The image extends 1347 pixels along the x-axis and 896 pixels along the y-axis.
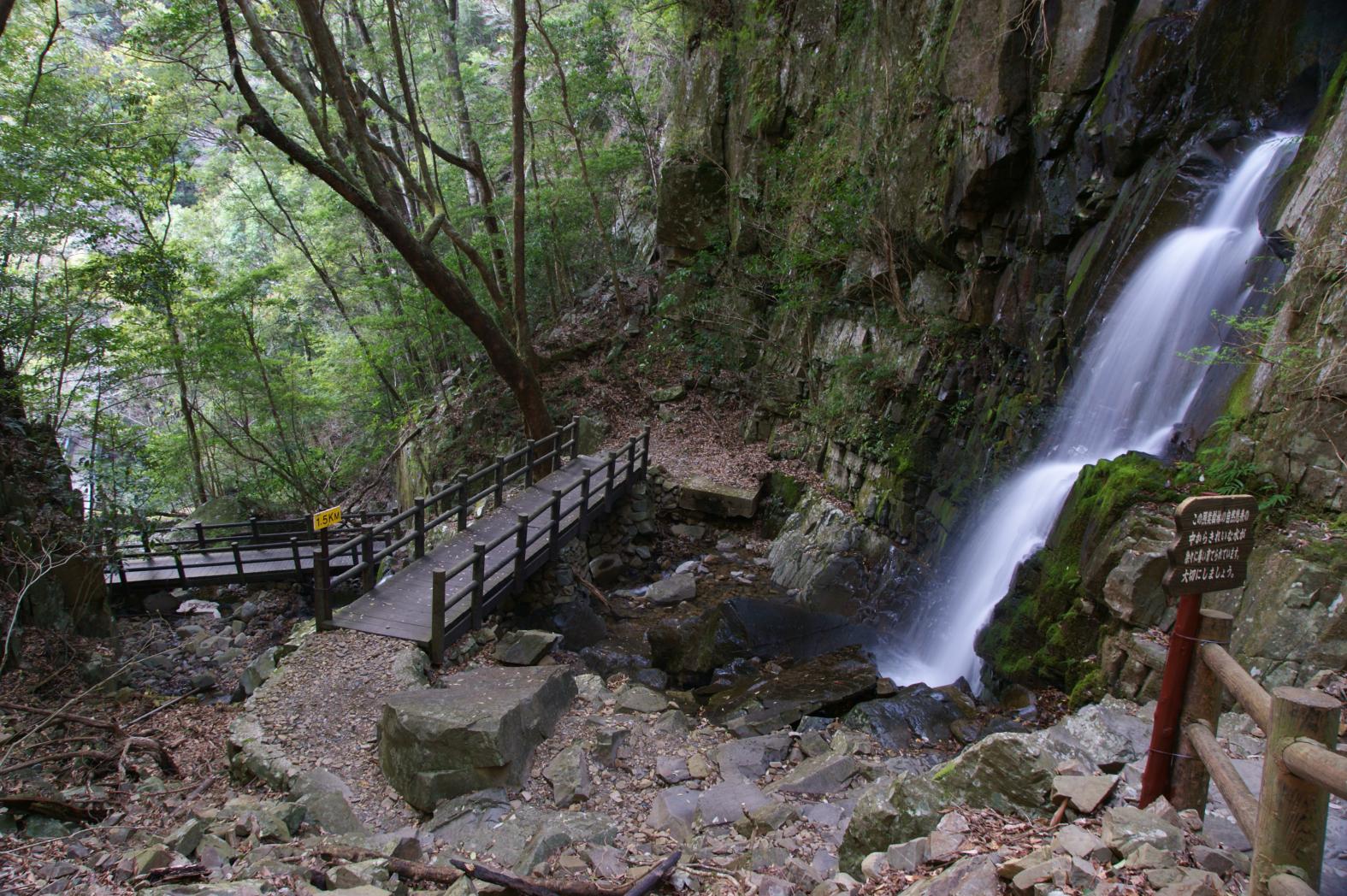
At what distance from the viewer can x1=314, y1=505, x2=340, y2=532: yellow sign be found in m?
7.80

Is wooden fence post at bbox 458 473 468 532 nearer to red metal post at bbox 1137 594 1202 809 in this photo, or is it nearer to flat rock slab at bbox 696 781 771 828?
flat rock slab at bbox 696 781 771 828

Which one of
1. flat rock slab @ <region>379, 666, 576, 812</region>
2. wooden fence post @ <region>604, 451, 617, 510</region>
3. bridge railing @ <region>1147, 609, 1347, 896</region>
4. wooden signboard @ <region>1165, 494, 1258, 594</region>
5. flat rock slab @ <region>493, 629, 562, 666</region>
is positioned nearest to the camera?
bridge railing @ <region>1147, 609, 1347, 896</region>

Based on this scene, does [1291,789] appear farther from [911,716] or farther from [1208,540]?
[911,716]

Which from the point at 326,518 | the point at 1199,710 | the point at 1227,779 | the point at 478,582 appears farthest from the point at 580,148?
the point at 1227,779

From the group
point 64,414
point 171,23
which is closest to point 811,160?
point 171,23

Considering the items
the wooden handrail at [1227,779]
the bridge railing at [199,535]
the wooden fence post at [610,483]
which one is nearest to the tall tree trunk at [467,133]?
the bridge railing at [199,535]

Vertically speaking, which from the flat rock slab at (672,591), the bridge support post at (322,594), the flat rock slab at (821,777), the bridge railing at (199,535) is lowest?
the flat rock slab at (672,591)

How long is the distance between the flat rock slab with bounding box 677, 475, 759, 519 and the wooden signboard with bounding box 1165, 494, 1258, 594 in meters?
10.5

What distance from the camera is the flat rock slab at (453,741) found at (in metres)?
5.73

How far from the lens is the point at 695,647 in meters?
9.47

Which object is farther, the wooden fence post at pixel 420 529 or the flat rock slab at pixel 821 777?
the wooden fence post at pixel 420 529

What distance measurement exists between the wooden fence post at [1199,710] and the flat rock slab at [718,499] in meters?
10.4

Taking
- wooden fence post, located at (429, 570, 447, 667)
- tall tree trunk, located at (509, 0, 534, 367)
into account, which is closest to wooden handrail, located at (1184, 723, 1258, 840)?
wooden fence post, located at (429, 570, 447, 667)

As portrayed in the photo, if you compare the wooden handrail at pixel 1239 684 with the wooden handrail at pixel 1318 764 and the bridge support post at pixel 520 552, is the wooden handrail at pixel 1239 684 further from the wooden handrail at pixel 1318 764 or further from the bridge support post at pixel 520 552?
the bridge support post at pixel 520 552
